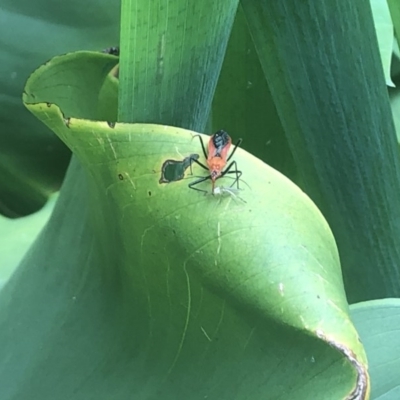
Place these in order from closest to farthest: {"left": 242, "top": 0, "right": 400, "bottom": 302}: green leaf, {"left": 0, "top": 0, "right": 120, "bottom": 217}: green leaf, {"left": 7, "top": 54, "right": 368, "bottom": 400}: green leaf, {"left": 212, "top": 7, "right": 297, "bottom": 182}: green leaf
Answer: {"left": 7, "top": 54, "right": 368, "bottom": 400}: green leaf → {"left": 242, "top": 0, "right": 400, "bottom": 302}: green leaf → {"left": 212, "top": 7, "right": 297, "bottom": 182}: green leaf → {"left": 0, "top": 0, "right": 120, "bottom": 217}: green leaf

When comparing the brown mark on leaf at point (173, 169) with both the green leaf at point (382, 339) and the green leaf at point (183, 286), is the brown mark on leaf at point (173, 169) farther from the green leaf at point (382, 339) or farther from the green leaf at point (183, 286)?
the green leaf at point (382, 339)

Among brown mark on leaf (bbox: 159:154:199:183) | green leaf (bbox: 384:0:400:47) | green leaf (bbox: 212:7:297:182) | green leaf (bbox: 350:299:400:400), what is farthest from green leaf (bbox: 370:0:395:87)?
brown mark on leaf (bbox: 159:154:199:183)

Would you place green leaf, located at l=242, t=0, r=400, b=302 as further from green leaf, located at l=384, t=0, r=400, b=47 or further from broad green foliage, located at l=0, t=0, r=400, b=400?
green leaf, located at l=384, t=0, r=400, b=47

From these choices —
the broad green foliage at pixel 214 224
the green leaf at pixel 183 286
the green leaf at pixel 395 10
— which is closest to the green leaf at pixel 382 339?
the broad green foliage at pixel 214 224

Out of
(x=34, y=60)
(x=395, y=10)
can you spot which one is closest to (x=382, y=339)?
(x=395, y=10)

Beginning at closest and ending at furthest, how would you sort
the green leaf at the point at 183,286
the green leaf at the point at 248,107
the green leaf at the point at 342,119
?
the green leaf at the point at 183,286 < the green leaf at the point at 342,119 < the green leaf at the point at 248,107

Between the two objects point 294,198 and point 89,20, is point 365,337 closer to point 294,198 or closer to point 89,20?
point 294,198
